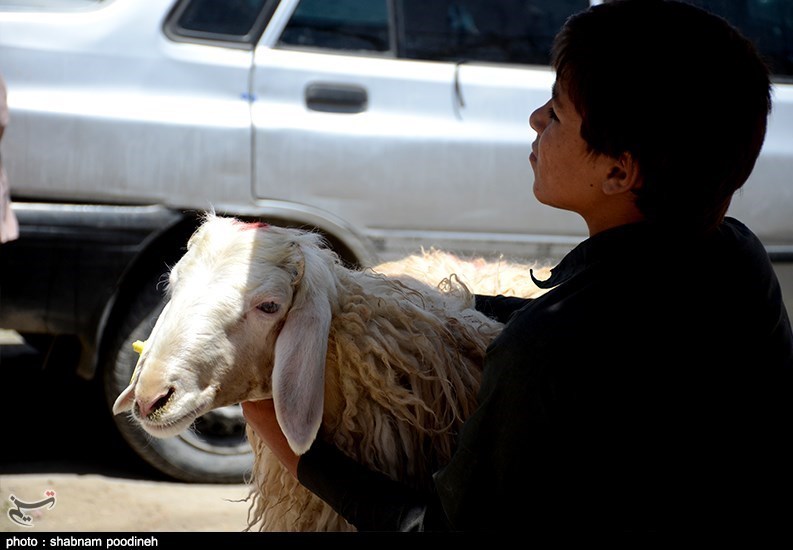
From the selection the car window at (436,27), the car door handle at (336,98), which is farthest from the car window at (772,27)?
the car door handle at (336,98)

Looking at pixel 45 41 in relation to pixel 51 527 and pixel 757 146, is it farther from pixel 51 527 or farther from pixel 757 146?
pixel 757 146

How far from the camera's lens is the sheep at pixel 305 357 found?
1922 millimetres

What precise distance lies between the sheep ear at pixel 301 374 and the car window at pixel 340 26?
2222mm

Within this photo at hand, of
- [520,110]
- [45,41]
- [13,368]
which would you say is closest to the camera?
[45,41]

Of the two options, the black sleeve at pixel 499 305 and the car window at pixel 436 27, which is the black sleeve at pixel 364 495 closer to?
the black sleeve at pixel 499 305

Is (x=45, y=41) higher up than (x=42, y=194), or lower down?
higher up

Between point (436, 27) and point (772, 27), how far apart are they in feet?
5.35

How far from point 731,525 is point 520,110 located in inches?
106

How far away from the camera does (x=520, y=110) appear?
4113mm

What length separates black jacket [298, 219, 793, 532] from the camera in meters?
1.60

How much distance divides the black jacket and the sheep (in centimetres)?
39

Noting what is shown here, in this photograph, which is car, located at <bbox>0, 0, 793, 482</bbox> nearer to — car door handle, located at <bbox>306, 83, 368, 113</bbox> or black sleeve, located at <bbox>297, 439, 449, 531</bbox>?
car door handle, located at <bbox>306, 83, 368, 113</bbox>

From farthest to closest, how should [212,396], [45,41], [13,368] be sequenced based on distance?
1. [13,368]
2. [45,41]
3. [212,396]

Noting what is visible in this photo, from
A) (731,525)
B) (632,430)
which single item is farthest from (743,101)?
(731,525)
